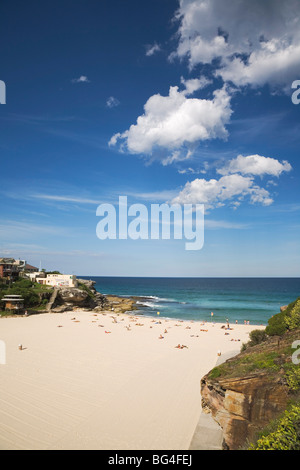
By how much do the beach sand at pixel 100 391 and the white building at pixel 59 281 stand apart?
28.8 metres

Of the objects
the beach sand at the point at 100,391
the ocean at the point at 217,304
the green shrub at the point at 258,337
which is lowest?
the ocean at the point at 217,304

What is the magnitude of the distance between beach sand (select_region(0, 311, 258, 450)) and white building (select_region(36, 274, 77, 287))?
28.8 metres

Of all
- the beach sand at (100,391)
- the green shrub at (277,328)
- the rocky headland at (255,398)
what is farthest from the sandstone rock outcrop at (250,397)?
the green shrub at (277,328)

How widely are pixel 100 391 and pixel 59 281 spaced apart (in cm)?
4551

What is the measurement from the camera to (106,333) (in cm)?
2847

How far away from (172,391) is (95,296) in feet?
155

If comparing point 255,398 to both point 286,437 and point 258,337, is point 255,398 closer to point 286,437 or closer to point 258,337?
point 286,437

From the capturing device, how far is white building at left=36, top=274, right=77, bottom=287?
54.0 m

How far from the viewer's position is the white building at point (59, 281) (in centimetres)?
5397

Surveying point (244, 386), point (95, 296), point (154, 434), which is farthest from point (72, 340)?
point (95, 296)

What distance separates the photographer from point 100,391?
13.0 meters

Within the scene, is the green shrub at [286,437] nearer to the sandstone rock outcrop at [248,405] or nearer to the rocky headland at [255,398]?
the rocky headland at [255,398]

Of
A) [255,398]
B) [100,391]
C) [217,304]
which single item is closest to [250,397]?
[255,398]
